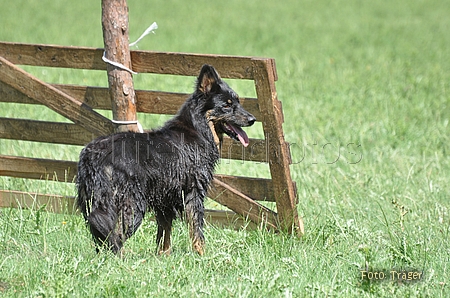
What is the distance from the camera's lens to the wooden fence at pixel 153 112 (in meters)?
5.27

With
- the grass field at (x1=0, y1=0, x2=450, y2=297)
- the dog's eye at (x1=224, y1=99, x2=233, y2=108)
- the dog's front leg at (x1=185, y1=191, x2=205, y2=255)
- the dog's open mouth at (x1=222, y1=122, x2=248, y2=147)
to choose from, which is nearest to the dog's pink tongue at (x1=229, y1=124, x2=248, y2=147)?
the dog's open mouth at (x1=222, y1=122, x2=248, y2=147)

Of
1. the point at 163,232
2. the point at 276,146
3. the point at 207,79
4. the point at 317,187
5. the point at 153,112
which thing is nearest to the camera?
the point at 207,79

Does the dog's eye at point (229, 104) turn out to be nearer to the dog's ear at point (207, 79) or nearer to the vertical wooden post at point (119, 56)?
the dog's ear at point (207, 79)

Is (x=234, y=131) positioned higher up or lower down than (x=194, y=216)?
higher up

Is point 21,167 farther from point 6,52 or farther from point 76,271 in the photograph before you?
point 76,271

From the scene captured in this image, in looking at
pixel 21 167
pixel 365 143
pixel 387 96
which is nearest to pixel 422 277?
pixel 21 167

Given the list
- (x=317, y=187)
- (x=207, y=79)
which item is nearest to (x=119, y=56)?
(x=207, y=79)

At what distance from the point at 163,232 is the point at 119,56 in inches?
58.9

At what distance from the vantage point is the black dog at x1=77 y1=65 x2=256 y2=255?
4621mm

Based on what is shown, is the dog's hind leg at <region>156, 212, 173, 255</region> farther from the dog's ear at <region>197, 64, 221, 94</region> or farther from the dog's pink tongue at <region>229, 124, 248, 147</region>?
the dog's ear at <region>197, 64, 221, 94</region>

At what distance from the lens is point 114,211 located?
4.68 m

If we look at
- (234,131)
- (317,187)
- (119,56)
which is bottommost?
(317,187)

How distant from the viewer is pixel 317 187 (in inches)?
276

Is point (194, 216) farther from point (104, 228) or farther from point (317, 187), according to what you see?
point (317, 187)
